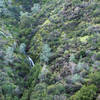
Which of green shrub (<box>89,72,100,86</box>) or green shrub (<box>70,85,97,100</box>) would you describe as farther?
green shrub (<box>89,72,100,86</box>)

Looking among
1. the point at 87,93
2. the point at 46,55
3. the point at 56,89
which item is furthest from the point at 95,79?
the point at 46,55

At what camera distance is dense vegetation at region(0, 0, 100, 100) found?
1651 inches

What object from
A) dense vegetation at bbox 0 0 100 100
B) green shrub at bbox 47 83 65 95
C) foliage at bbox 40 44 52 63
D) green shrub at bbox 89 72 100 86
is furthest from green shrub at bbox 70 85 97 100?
foliage at bbox 40 44 52 63

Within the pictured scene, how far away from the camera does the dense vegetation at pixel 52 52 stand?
138ft

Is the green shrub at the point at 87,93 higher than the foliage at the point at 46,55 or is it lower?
lower

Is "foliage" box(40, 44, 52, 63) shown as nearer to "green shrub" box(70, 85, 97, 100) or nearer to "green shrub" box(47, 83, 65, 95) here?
"green shrub" box(47, 83, 65, 95)

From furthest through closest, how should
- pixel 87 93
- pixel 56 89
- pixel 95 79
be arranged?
pixel 56 89
pixel 95 79
pixel 87 93

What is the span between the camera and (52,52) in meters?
60.2

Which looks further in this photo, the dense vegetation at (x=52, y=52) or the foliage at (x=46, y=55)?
the foliage at (x=46, y=55)

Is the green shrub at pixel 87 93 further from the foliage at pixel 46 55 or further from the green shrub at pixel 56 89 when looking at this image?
the foliage at pixel 46 55

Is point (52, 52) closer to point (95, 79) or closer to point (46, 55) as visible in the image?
point (46, 55)

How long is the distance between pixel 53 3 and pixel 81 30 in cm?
3372

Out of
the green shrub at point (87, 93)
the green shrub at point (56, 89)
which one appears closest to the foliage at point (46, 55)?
the green shrub at point (56, 89)

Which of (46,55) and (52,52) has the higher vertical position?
(52,52)
